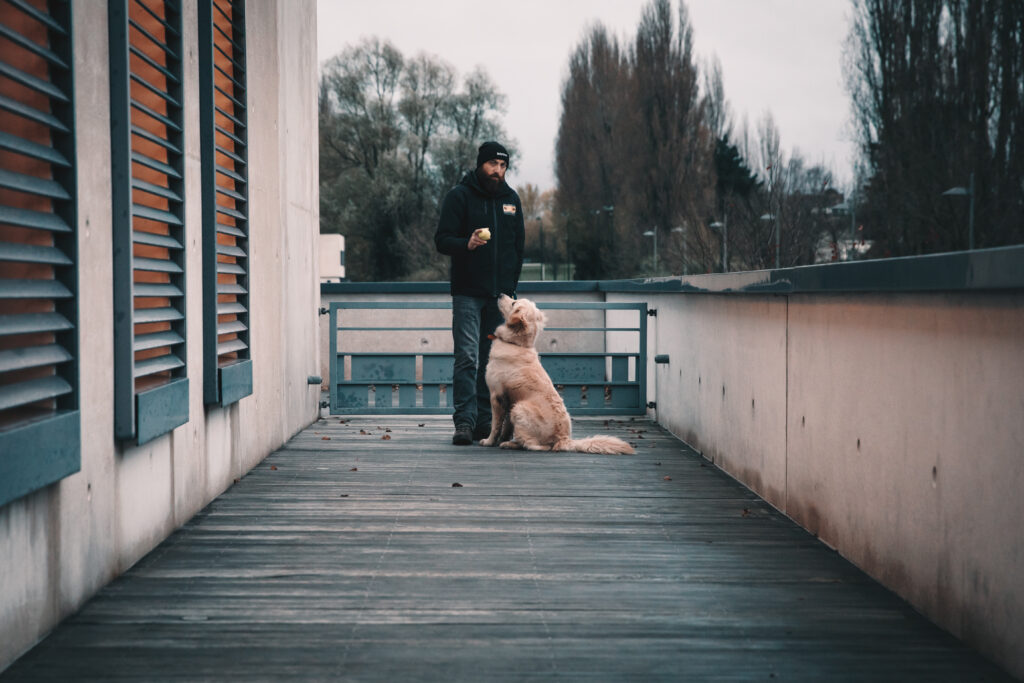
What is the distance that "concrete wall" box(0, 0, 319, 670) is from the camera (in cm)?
336

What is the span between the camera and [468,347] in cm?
814

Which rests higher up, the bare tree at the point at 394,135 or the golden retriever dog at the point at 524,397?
the bare tree at the point at 394,135

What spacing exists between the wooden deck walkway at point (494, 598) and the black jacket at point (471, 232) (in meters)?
2.48

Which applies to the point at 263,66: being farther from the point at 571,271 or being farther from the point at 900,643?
the point at 571,271

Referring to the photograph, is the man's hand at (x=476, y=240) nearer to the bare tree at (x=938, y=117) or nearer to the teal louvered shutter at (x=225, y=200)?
the teal louvered shutter at (x=225, y=200)

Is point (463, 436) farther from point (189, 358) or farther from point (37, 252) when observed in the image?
point (37, 252)

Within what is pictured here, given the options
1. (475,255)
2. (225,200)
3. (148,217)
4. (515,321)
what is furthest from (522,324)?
(148,217)

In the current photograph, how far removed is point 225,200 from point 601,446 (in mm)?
3114

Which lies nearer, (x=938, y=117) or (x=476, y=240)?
(x=476, y=240)

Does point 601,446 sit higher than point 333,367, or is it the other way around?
point 333,367

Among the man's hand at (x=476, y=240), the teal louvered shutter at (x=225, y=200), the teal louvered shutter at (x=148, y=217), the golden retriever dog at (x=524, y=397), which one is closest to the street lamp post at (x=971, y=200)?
the golden retriever dog at (x=524, y=397)

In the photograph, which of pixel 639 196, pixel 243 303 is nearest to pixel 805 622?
pixel 243 303

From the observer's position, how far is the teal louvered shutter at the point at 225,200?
556 cm

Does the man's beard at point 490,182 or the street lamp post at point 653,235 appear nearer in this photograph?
the man's beard at point 490,182
